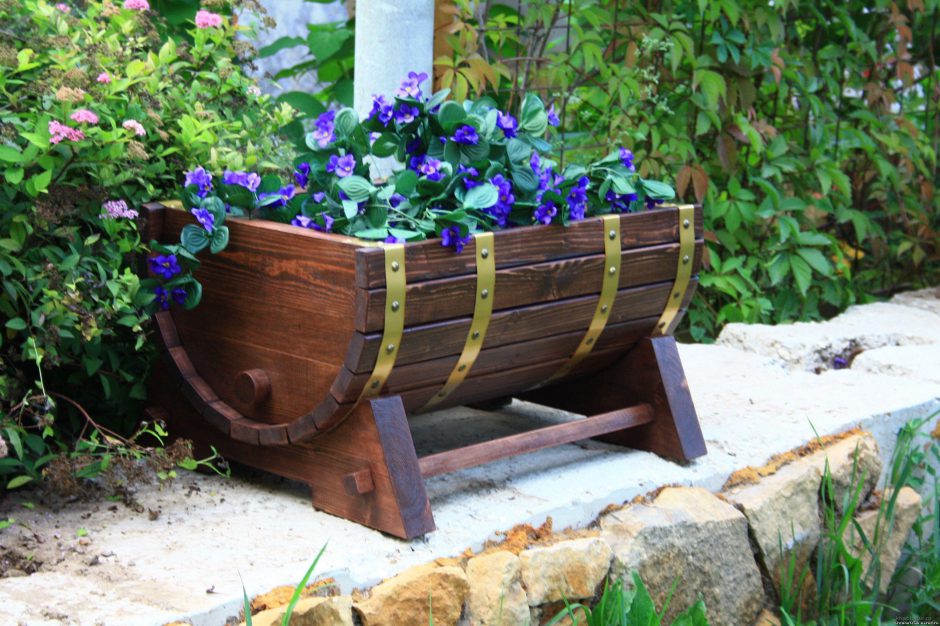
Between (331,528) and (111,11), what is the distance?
124 cm

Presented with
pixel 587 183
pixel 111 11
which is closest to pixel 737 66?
pixel 587 183

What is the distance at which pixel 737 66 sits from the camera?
4.18m

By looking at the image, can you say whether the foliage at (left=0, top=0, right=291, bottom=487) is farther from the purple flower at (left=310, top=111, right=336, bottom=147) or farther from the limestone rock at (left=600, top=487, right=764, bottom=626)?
the limestone rock at (left=600, top=487, right=764, bottom=626)

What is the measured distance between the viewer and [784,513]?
2818 mm

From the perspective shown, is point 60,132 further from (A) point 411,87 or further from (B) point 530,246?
(B) point 530,246

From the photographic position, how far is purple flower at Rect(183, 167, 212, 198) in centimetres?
240

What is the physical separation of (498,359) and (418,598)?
593mm

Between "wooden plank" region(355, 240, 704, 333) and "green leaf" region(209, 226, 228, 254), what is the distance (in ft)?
1.22

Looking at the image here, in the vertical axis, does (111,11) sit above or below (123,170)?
above

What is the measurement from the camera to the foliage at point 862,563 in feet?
9.37

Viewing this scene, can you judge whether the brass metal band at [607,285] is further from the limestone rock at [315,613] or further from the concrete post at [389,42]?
the limestone rock at [315,613]

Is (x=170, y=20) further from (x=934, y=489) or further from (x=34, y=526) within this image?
(x=934, y=489)

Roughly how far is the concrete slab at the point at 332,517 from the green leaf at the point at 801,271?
0.83 m

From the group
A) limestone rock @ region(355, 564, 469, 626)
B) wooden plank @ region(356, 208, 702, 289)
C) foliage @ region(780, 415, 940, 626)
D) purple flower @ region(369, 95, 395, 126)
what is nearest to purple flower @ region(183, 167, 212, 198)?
purple flower @ region(369, 95, 395, 126)
